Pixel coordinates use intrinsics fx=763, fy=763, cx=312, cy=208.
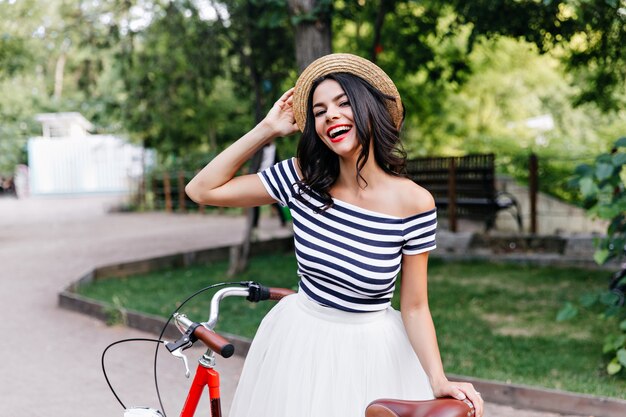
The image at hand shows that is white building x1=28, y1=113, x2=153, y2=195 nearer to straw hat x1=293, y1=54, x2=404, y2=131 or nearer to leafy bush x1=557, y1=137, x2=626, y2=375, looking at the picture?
leafy bush x1=557, y1=137, x2=626, y2=375

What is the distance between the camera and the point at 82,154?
130 feet

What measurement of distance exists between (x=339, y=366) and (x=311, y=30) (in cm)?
542

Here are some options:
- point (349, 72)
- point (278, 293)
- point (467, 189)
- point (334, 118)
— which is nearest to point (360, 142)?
point (334, 118)

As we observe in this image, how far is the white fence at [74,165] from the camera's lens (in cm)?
3928

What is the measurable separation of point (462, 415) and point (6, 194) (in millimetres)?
42151

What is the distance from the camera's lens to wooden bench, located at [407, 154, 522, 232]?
42.7ft

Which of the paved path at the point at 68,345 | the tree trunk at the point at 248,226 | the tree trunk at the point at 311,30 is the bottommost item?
the paved path at the point at 68,345

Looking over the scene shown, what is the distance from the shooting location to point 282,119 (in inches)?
105

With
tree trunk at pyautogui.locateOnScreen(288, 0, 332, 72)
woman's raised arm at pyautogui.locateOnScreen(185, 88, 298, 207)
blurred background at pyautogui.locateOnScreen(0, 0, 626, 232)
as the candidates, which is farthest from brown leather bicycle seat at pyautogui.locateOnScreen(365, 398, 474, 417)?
tree trunk at pyautogui.locateOnScreen(288, 0, 332, 72)

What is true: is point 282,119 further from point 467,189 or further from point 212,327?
point 467,189

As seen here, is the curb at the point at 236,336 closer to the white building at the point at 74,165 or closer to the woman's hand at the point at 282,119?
the woman's hand at the point at 282,119

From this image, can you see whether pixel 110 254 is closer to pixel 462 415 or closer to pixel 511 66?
pixel 462 415

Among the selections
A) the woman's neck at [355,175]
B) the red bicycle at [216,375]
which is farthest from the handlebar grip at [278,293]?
the woman's neck at [355,175]

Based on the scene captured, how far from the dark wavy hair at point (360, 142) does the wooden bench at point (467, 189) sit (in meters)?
10.6
